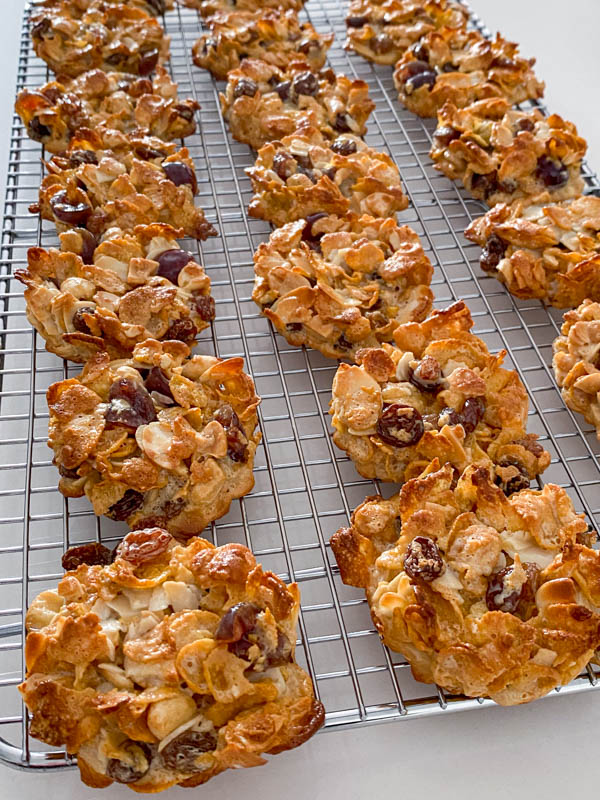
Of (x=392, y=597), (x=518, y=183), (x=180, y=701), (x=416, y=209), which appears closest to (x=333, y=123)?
(x=416, y=209)

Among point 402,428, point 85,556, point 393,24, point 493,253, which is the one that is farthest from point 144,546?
point 393,24

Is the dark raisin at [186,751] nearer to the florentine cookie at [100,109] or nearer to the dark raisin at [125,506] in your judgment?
the dark raisin at [125,506]

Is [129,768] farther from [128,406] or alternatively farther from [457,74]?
[457,74]

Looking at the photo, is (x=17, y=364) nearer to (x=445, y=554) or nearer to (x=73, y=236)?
(x=73, y=236)

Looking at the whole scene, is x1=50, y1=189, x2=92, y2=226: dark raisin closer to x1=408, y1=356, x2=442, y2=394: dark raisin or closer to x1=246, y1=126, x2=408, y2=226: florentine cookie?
x1=246, y1=126, x2=408, y2=226: florentine cookie

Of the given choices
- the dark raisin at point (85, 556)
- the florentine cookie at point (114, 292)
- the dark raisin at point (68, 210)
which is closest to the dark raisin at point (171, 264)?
the florentine cookie at point (114, 292)

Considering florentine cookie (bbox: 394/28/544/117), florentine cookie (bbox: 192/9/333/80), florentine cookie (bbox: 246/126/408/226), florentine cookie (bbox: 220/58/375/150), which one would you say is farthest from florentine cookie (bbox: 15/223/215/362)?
florentine cookie (bbox: 394/28/544/117)
